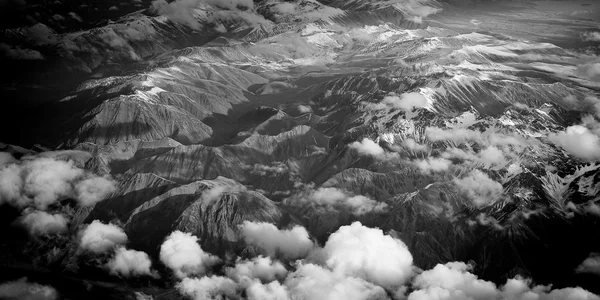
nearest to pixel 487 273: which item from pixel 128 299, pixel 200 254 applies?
pixel 200 254

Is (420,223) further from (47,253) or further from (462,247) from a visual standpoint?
(47,253)

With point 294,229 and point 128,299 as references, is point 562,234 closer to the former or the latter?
point 294,229

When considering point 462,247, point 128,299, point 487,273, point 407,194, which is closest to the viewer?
point 128,299

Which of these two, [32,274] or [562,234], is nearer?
[32,274]

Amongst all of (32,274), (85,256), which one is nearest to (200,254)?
(85,256)

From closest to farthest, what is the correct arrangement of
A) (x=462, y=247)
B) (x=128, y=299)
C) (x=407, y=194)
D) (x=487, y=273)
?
(x=128, y=299) < (x=487, y=273) < (x=462, y=247) < (x=407, y=194)

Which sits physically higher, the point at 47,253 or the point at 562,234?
the point at 562,234

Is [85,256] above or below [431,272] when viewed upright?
below

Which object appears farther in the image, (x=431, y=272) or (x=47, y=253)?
(x=47, y=253)
